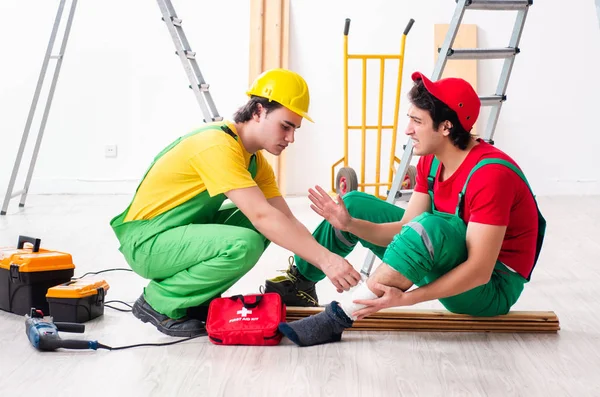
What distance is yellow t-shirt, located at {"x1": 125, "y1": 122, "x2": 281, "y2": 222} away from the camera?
111 inches

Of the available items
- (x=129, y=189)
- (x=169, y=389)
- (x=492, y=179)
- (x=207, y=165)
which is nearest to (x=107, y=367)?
(x=169, y=389)

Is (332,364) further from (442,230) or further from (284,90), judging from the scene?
(284,90)

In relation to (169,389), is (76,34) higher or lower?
higher

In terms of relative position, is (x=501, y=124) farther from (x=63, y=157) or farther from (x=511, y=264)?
(x=511, y=264)

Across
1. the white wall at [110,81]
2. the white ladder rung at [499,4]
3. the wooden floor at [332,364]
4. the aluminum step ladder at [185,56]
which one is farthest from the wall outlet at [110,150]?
the white ladder rung at [499,4]

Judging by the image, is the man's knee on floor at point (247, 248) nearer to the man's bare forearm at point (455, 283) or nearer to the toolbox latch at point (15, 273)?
the man's bare forearm at point (455, 283)

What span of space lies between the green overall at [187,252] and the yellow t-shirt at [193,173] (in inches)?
1.3

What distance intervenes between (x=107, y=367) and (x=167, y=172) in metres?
0.76

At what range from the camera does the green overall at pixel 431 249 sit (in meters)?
2.58

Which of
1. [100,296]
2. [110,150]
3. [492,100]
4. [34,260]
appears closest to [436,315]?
[492,100]

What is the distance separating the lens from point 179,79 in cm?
684

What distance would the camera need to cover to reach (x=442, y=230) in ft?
8.50

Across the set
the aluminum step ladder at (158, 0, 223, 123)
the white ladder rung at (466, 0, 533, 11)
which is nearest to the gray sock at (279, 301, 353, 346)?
the white ladder rung at (466, 0, 533, 11)

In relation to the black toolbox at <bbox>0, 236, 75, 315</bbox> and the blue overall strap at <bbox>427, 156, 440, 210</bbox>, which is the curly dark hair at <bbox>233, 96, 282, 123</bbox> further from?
the black toolbox at <bbox>0, 236, 75, 315</bbox>
